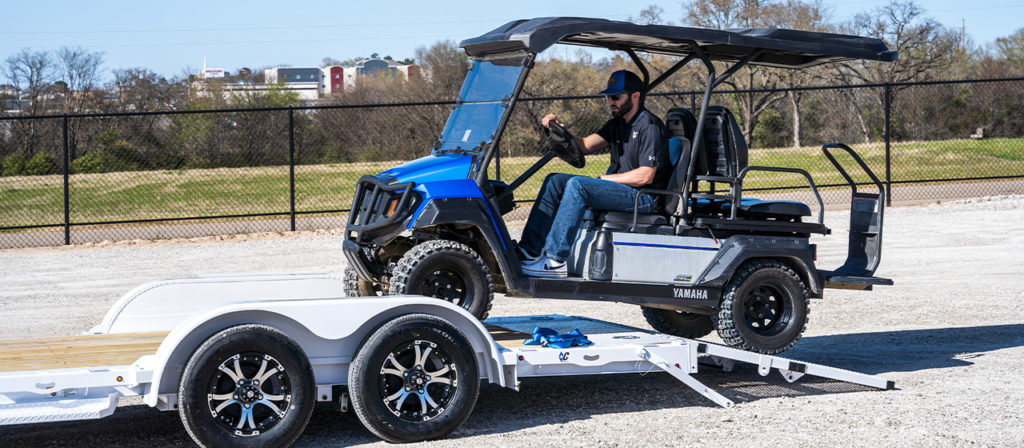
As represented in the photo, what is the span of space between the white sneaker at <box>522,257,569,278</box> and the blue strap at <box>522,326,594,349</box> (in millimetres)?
566

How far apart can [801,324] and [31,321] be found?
725 centimetres

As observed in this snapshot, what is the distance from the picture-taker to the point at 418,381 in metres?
5.81

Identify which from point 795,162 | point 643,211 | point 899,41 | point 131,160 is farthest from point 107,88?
point 643,211

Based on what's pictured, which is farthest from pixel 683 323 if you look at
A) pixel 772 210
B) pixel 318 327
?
pixel 318 327

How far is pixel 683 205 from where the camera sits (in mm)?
7277

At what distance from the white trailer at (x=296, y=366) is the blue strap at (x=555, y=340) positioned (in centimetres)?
11

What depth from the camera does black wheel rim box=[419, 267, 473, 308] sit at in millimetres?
6578

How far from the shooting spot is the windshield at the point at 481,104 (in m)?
7.03

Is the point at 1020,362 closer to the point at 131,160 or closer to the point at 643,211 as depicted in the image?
the point at 643,211

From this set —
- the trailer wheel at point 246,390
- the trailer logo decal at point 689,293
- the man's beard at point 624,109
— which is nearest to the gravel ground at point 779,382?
the trailer wheel at point 246,390

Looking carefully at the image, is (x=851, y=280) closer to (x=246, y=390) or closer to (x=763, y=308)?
(x=763, y=308)

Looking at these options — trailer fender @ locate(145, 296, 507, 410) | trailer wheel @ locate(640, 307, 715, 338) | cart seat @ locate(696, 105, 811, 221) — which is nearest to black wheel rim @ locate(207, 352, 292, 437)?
trailer fender @ locate(145, 296, 507, 410)

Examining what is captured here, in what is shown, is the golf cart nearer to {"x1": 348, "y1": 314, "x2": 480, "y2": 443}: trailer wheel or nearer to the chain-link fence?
{"x1": 348, "y1": 314, "x2": 480, "y2": 443}: trailer wheel

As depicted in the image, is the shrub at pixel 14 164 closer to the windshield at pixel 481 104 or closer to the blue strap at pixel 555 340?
the windshield at pixel 481 104
